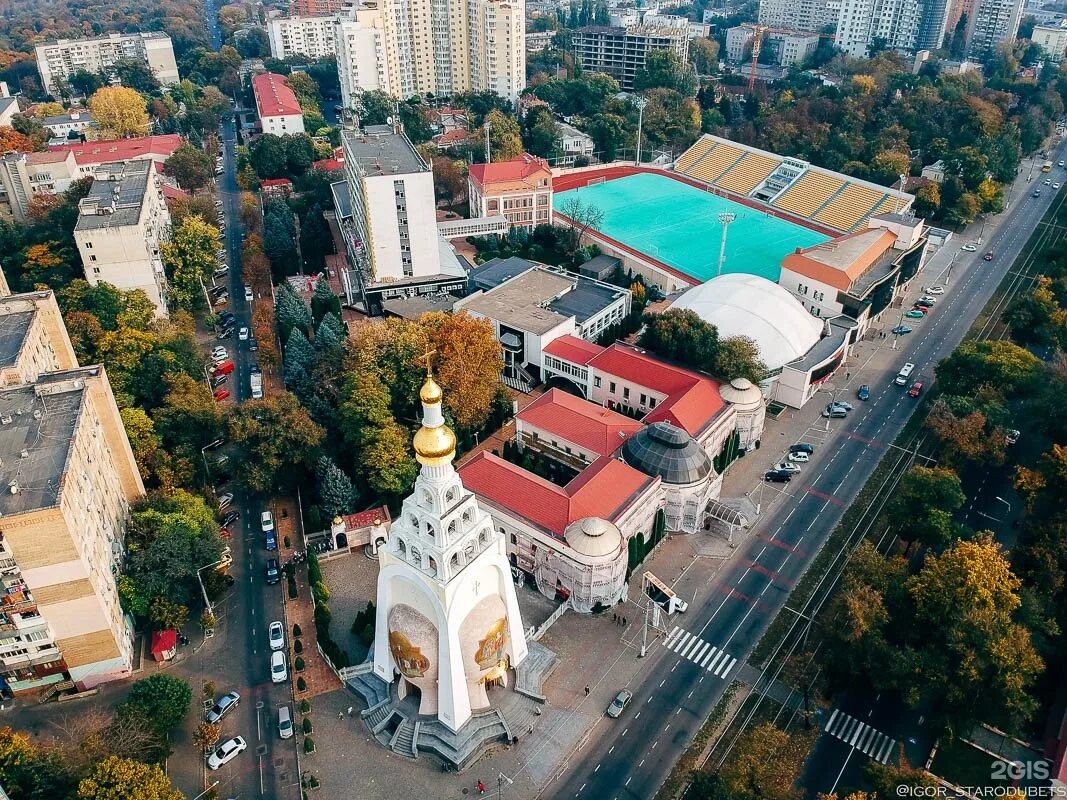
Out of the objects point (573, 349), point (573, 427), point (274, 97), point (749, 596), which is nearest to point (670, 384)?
point (573, 427)

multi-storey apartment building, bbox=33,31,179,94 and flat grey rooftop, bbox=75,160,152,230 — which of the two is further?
multi-storey apartment building, bbox=33,31,179,94

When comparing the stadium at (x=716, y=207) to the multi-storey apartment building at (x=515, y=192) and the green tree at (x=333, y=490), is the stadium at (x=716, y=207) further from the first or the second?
the green tree at (x=333, y=490)

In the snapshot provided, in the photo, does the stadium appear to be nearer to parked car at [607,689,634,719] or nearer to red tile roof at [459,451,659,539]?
red tile roof at [459,451,659,539]

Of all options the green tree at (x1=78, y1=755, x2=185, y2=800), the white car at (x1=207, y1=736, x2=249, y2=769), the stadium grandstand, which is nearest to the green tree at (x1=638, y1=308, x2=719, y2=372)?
the stadium grandstand

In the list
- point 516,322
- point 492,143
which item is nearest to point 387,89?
point 492,143

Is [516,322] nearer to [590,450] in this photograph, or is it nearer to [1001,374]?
[590,450]

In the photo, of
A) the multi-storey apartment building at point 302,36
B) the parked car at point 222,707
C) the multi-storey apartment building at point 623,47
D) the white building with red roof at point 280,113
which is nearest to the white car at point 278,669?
the parked car at point 222,707
